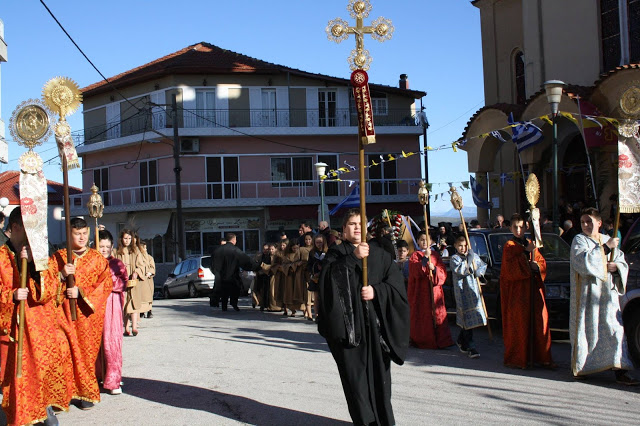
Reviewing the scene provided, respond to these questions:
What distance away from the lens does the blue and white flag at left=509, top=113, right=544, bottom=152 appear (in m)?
17.6

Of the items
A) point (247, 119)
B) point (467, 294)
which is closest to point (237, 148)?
point (247, 119)

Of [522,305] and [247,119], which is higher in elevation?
[247,119]

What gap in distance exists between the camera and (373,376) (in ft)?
19.6

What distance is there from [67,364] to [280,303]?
9675 mm

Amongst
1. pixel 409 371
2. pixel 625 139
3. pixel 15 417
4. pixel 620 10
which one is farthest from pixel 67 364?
pixel 620 10

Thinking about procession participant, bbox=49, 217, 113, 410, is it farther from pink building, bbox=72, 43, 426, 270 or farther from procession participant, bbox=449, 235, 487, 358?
pink building, bbox=72, 43, 426, 270

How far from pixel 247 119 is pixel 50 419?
102 ft

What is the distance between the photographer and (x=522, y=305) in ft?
29.3

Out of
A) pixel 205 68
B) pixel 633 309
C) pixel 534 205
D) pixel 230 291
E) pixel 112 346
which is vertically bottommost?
pixel 230 291

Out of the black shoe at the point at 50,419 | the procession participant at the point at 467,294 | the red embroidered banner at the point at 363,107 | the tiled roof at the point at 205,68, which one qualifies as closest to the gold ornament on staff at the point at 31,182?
the black shoe at the point at 50,419

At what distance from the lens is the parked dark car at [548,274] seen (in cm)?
1031

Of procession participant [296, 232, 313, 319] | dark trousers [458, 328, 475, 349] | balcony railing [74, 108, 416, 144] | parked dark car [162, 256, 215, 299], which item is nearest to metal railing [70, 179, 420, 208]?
balcony railing [74, 108, 416, 144]

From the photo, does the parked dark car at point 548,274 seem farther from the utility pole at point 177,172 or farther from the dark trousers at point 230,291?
the utility pole at point 177,172

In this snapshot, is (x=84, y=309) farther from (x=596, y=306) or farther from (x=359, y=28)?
(x=596, y=306)
